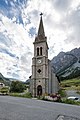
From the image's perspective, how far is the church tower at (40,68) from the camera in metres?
46.6

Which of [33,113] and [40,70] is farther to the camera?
[40,70]

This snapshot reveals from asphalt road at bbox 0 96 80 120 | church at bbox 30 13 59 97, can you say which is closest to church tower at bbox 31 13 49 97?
church at bbox 30 13 59 97

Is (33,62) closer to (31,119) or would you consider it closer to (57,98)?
(57,98)

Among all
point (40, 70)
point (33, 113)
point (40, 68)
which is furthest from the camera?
point (40, 68)

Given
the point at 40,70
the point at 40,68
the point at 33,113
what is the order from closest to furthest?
the point at 33,113, the point at 40,70, the point at 40,68

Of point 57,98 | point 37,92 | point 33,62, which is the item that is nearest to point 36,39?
point 33,62

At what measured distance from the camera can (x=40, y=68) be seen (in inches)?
1908

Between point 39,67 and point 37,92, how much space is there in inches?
275

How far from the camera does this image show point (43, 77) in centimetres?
4653

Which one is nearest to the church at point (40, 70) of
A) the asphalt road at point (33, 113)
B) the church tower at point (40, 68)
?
the church tower at point (40, 68)

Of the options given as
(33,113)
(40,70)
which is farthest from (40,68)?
(33,113)

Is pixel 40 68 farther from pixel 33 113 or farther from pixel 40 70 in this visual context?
pixel 33 113

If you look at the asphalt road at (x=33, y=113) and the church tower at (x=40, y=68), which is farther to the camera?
the church tower at (x=40, y=68)

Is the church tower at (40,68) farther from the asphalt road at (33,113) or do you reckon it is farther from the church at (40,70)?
the asphalt road at (33,113)
